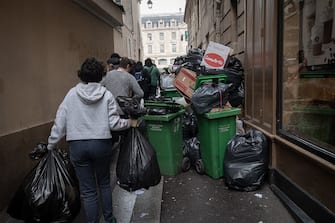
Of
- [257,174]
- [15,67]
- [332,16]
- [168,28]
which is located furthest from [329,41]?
[168,28]

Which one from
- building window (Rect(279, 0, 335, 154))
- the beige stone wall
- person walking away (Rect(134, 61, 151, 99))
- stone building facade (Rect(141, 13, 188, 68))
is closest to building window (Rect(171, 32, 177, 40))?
stone building facade (Rect(141, 13, 188, 68))

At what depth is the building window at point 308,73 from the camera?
11.9 ft

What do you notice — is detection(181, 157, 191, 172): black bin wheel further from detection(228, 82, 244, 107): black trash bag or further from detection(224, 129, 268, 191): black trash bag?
detection(228, 82, 244, 107): black trash bag

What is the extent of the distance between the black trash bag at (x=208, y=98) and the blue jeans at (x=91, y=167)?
1.87m

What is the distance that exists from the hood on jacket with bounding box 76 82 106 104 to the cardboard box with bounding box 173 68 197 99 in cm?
344

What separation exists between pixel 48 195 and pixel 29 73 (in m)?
1.98

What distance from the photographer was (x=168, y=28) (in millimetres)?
80438

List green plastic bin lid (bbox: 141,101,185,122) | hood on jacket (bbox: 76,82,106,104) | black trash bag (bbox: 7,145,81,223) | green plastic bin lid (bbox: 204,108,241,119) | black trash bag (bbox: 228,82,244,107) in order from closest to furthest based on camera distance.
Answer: hood on jacket (bbox: 76,82,106,104)
black trash bag (bbox: 7,145,81,223)
green plastic bin lid (bbox: 204,108,241,119)
green plastic bin lid (bbox: 141,101,185,122)
black trash bag (bbox: 228,82,244,107)

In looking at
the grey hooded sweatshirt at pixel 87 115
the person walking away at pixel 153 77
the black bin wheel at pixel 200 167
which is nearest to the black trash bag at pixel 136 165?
the grey hooded sweatshirt at pixel 87 115

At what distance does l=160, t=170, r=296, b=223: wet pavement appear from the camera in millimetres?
3682

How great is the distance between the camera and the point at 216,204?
405 cm

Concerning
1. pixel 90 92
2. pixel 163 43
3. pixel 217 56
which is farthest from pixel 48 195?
pixel 163 43

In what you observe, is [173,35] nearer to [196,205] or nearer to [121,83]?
[121,83]

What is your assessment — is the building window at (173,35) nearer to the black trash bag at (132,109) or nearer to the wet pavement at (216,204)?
the wet pavement at (216,204)
